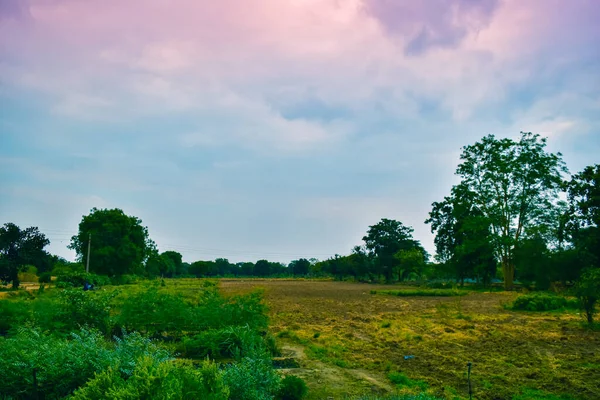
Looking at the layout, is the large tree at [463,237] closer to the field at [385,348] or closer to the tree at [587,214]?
the tree at [587,214]

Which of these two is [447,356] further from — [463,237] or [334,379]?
[463,237]

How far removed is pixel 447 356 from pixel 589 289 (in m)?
9.08

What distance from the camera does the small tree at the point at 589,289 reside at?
55.6 ft

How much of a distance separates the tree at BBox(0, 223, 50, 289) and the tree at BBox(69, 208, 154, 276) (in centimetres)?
1607

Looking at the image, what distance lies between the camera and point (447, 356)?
1176 cm

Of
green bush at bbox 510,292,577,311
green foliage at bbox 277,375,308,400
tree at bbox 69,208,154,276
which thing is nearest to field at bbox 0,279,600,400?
green foliage at bbox 277,375,308,400

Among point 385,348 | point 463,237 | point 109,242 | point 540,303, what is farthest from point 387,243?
point 385,348

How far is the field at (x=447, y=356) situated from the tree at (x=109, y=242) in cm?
4594

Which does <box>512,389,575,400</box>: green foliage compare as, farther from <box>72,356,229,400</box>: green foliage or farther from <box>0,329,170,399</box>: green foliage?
<box>0,329,170,399</box>: green foliage

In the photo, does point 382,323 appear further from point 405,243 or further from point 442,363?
point 405,243

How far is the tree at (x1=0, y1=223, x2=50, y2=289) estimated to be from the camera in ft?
131

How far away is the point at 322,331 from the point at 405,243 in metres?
84.5

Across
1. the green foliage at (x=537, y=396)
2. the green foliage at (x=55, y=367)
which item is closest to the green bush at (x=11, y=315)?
the green foliage at (x=55, y=367)

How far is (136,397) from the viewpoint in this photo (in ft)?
14.4
